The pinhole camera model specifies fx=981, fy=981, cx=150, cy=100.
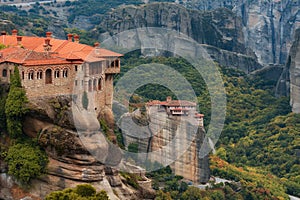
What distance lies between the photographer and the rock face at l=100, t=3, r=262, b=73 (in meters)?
130

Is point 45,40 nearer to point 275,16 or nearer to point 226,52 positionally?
point 226,52

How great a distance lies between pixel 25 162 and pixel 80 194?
4238mm

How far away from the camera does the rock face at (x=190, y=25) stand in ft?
428

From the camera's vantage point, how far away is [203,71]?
114812 millimetres

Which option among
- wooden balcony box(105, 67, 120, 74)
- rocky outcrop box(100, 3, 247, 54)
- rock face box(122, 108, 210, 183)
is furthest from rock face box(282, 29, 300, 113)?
wooden balcony box(105, 67, 120, 74)

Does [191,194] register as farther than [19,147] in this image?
Yes

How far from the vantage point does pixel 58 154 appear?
191 ft

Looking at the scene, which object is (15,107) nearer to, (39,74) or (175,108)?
(39,74)

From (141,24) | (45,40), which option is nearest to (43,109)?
(45,40)

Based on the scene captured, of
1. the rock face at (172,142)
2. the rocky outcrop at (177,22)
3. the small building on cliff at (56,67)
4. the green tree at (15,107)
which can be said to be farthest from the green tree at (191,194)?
the rocky outcrop at (177,22)

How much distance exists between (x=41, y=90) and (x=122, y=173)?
874cm

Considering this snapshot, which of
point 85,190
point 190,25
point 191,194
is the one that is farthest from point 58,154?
point 190,25

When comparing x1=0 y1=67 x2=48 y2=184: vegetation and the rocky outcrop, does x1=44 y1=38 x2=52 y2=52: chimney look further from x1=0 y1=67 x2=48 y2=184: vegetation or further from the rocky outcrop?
the rocky outcrop

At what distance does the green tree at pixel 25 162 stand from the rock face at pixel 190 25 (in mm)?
70458
